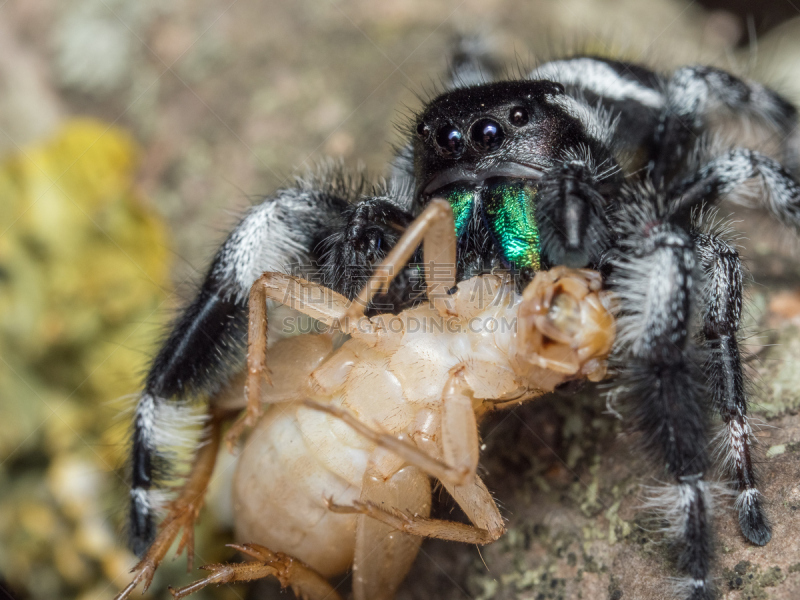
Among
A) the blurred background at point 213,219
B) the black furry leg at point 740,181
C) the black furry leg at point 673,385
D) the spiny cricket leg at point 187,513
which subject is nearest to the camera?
the black furry leg at point 673,385

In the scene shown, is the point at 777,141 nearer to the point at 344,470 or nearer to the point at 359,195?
the point at 359,195

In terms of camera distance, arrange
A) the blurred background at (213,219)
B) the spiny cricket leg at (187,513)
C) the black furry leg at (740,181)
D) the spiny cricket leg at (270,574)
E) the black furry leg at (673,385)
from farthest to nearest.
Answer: the black furry leg at (740,181) → the blurred background at (213,219) → the spiny cricket leg at (187,513) → the spiny cricket leg at (270,574) → the black furry leg at (673,385)

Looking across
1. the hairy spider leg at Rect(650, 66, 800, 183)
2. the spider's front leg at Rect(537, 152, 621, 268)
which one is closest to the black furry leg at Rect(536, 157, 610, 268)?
the spider's front leg at Rect(537, 152, 621, 268)

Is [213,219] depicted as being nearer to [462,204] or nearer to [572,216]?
[462,204]

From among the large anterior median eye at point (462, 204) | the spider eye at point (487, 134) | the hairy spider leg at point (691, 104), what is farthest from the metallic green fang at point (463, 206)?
the hairy spider leg at point (691, 104)

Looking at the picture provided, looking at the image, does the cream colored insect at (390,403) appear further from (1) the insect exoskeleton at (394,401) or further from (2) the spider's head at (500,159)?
(2) the spider's head at (500,159)

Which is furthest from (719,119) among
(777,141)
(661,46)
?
(661,46)

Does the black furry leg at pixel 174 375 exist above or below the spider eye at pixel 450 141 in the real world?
below

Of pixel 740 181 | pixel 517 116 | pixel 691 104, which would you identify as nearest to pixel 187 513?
pixel 517 116
